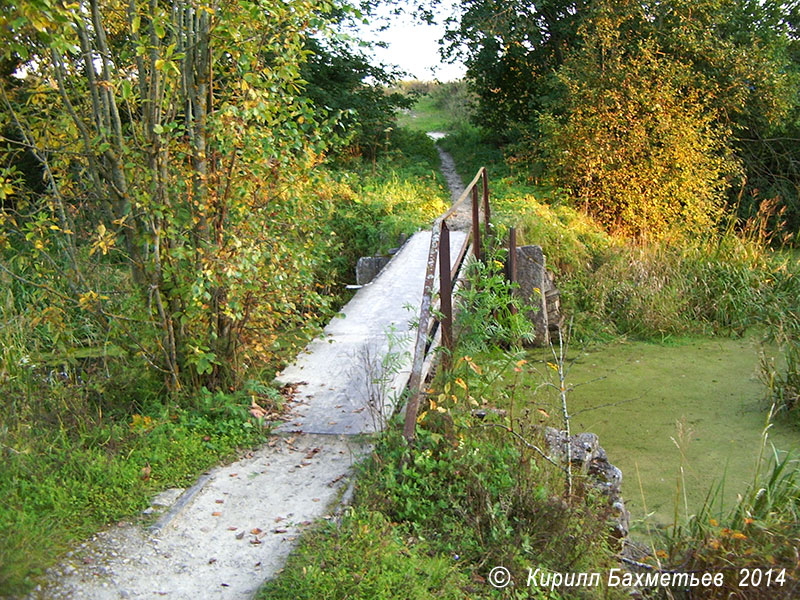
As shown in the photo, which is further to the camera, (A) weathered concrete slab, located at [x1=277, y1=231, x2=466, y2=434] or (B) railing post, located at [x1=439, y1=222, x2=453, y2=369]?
(A) weathered concrete slab, located at [x1=277, y1=231, x2=466, y2=434]

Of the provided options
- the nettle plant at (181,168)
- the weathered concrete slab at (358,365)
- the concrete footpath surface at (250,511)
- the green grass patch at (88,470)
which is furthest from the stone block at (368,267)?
the green grass patch at (88,470)

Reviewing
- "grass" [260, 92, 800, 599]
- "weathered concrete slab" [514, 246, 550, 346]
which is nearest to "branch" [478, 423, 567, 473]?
"grass" [260, 92, 800, 599]

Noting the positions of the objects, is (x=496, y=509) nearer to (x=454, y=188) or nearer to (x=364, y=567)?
(x=364, y=567)

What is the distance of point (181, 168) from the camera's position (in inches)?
173

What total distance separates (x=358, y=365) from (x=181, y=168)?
1.79 m

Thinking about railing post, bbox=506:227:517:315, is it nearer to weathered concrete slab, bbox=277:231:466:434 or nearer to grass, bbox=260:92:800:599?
weathered concrete slab, bbox=277:231:466:434

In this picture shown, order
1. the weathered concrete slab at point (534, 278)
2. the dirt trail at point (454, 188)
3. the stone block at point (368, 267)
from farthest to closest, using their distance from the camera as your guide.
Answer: the dirt trail at point (454, 188), the stone block at point (368, 267), the weathered concrete slab at point (534, 278)

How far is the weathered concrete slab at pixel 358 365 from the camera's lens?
4.50 m

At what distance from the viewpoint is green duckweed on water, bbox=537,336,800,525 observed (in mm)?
4965

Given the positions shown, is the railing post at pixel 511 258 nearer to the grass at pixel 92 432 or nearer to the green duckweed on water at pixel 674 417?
the green duckweed on water at pixel 674 417

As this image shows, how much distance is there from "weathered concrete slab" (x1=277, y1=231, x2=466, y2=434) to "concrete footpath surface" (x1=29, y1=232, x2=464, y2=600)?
0.5 inches

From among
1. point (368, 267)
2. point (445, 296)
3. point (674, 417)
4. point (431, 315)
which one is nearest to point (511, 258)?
point (368, 267)

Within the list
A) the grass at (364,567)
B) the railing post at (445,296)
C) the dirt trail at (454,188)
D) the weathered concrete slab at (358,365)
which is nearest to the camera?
the grass at (364,567)

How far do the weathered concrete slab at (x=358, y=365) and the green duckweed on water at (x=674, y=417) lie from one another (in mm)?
1373
